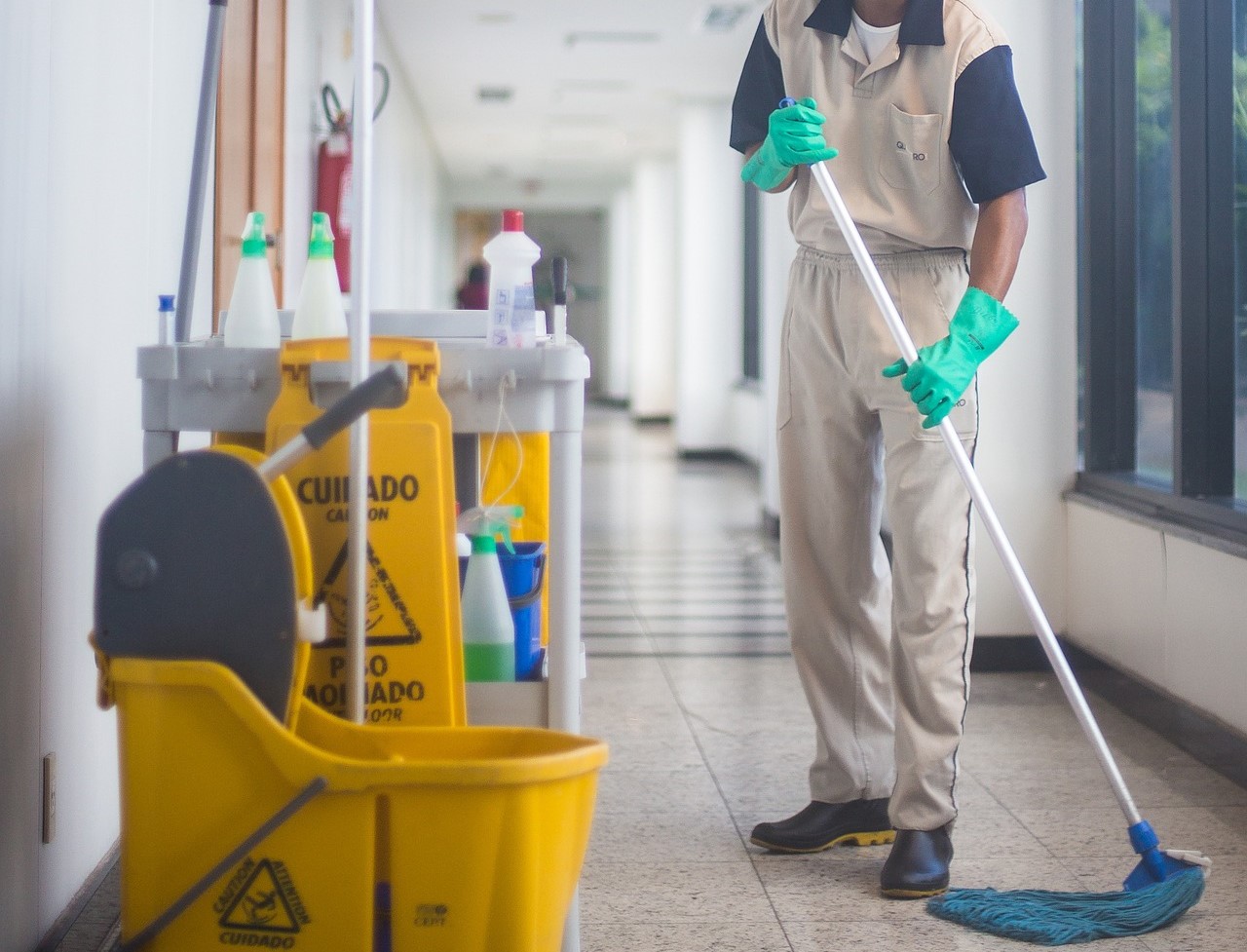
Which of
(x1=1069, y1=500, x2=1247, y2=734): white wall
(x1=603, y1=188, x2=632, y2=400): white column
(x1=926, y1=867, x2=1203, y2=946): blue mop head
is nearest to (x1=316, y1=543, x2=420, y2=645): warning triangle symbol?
(x1=926, y1=867, x2=1203, y2=946): blue mop head

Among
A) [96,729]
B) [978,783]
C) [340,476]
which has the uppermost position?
[340,476]

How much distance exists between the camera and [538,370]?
142 cm

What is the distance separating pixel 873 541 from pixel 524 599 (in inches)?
28.4

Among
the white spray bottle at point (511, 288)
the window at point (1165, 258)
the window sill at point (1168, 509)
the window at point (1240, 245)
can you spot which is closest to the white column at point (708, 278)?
the window at point (1165, 258)

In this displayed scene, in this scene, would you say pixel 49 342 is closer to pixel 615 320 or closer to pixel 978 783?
pixel 978 783

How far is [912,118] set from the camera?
1.89m

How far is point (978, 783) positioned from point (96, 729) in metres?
1.49

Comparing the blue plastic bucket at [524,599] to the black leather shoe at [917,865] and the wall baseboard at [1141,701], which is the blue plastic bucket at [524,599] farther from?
the wall baseboard at [1141,701]

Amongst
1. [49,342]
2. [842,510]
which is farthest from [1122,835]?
[49,342]

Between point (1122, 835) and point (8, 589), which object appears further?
point (1122, 835)

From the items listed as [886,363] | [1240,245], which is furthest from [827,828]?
[1240,245]

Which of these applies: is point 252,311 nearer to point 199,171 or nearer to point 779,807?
point 199,171

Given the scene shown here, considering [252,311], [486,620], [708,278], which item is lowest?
[486,620]

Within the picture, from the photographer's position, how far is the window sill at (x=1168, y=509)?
2.50m
